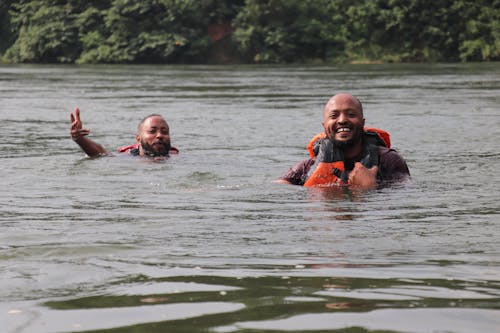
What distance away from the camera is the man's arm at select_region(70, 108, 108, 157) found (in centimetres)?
1223

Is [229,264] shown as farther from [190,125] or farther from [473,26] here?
[473,26]

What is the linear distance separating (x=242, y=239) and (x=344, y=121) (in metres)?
2.89

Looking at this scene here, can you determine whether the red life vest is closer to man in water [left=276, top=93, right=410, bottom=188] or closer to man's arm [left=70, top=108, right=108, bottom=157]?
man's arm [left=70, top=108, right=108, bottom=157]

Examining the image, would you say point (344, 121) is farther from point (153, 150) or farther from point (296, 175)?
point (153, 150)

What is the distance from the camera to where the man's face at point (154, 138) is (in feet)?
42.1

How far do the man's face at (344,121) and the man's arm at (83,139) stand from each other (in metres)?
3.79

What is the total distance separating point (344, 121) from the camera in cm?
928

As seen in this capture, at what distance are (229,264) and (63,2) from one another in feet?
197

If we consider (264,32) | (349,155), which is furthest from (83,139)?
(264,32)

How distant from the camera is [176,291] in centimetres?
495

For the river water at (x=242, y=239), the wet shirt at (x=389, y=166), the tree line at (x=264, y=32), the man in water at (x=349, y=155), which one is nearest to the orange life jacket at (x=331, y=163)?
the man in water at (x=349, y=155)

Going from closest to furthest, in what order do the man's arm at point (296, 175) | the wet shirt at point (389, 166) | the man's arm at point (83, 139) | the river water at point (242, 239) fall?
the river water at point (242, 239), the wet shirt at point (389, 166), the man's arm at point (296, 175), the man's arm at point (83, 139)

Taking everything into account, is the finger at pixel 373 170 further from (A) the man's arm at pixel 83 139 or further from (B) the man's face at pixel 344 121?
(A) the man's arm at pixel 83 139

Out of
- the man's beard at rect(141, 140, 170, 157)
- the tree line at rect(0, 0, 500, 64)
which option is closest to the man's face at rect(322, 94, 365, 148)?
the man's beard at rect(141, 140, 170, 157)
